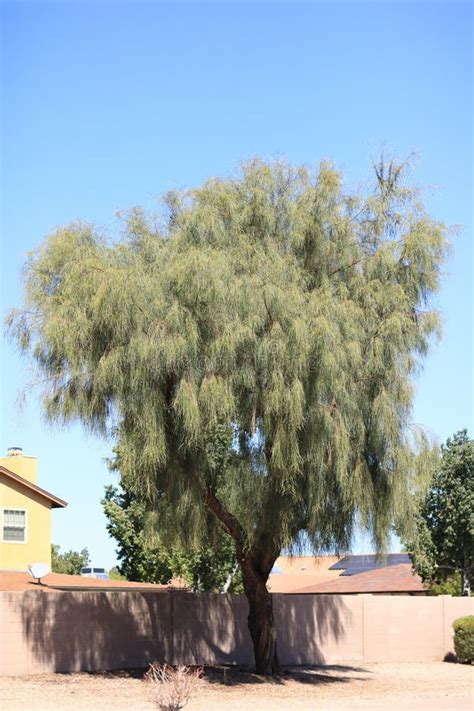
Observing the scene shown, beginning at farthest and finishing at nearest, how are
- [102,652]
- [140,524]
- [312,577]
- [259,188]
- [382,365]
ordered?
[312,577], [140,524], [102,652], [259,188], [382,365]

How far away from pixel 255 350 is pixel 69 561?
195 ft

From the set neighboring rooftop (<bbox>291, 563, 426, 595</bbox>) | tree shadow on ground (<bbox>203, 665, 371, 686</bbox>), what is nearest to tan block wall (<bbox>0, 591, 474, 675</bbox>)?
tree shadow on ground (<bbox>203, 665, 371, 686</bbox>)

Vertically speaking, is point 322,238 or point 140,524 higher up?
point 322,238

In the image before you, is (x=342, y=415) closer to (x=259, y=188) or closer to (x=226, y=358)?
(x=226, y=358)

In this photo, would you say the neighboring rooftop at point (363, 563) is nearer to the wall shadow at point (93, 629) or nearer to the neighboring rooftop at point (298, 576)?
the neighboring rooftop at point (298, 576)

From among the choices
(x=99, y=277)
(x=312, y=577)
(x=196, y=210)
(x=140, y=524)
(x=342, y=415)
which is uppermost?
(x=196, y=210)

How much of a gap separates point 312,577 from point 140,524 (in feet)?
105

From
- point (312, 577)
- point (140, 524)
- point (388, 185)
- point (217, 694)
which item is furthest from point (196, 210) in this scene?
point (312, 577)

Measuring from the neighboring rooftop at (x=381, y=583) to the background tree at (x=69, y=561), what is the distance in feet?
81.7

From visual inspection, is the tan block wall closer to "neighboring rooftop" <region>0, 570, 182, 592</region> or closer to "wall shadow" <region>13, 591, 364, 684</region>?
"wall shadow" <region>13, 591, 364, 684</region>

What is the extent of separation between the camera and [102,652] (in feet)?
77.4

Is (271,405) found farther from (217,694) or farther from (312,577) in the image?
(312,577)

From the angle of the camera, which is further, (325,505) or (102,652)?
(102,652)

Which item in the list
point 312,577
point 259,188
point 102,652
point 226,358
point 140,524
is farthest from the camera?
point 312,577
